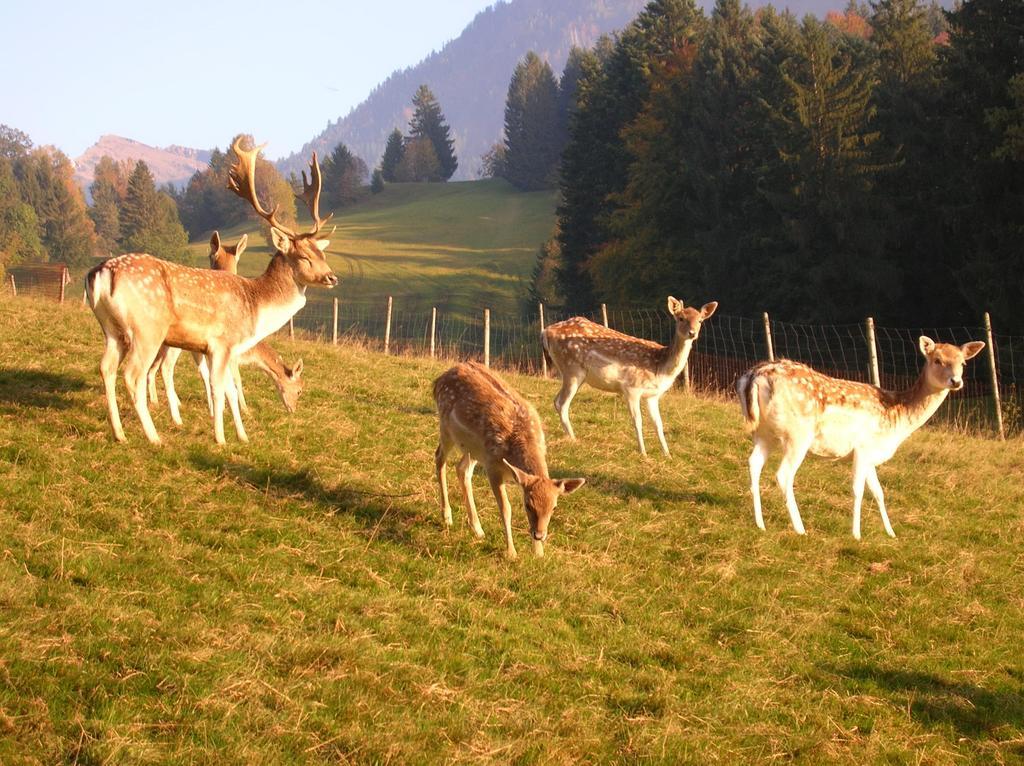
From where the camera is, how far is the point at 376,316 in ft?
182

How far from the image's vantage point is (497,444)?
831 cm

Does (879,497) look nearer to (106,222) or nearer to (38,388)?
(38,388)

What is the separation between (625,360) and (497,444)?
4937 mm

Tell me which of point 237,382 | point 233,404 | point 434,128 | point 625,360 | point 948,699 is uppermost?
point 434,128

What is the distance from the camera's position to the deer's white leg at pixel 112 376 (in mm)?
9695

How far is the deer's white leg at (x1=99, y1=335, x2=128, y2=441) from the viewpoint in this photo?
970cm

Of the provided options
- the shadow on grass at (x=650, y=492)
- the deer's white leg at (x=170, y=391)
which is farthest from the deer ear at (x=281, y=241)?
the shadow on grass at (x=650, y=492)

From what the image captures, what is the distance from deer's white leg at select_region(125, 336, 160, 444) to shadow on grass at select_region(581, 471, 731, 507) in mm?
4427

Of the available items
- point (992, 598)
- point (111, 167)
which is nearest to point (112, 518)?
point (992, 598)

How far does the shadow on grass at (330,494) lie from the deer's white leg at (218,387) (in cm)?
43

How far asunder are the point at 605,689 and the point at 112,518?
4.06 meters

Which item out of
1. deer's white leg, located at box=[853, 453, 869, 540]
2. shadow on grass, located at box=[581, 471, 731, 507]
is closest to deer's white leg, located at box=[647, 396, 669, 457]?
shadow on grass, located at box=[581, 471, 731, 507]

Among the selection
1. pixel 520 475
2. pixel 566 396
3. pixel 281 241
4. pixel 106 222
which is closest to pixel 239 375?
pixel 281 241

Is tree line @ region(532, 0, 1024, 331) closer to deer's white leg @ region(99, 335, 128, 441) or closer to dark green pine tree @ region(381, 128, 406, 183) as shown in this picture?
deer's white leg @ region(99, 335, 128, 441)
